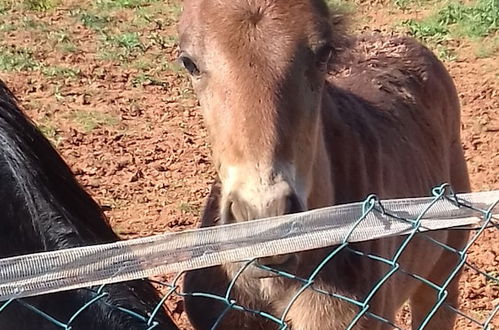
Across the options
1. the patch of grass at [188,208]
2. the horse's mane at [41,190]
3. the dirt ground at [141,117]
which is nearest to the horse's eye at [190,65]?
the horse's mane at [41,190]

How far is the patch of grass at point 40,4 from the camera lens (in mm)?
9227

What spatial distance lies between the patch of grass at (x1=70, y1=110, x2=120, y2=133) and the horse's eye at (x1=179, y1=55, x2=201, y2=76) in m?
3.58

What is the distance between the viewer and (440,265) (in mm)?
3994

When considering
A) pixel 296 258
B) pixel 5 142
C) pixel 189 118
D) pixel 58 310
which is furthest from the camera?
pixel 189 118

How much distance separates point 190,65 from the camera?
261cm

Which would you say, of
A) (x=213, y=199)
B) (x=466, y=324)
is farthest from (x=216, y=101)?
(x=466, y=324)

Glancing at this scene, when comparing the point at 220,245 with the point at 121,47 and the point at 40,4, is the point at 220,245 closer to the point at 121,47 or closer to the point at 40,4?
the point at 121,47

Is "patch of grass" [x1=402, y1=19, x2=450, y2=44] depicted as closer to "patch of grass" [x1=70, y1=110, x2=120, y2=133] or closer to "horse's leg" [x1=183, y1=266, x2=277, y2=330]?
"patch of grass" [x1=70, y1=110, x2=120, y2=133]

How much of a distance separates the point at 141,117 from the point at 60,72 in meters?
1.19

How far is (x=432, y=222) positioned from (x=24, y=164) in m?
0.87

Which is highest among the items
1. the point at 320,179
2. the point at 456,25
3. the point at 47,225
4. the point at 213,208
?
the point at 47,225

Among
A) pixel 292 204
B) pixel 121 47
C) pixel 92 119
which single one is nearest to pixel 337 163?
pixel 292 204

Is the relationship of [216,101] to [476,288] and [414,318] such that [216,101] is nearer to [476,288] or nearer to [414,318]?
[414,318]

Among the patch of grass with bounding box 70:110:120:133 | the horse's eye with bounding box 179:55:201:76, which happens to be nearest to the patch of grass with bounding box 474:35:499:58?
the patch of grass with bounding box 70:110:120:133
